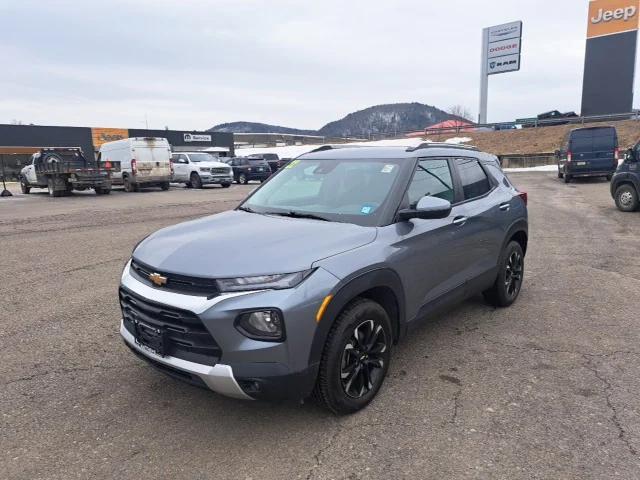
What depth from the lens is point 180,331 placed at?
108 inches

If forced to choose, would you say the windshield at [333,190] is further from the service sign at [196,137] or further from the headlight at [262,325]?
the service sign at [196,137]

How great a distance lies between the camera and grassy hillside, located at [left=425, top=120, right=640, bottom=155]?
34144 millimetres

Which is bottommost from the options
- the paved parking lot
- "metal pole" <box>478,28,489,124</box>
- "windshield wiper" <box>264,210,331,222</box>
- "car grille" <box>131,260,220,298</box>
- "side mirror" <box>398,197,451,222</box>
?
the paved parking lot

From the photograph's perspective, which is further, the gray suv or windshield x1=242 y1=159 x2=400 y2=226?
windshield x1=242 y1=159 x2=400 y2=226

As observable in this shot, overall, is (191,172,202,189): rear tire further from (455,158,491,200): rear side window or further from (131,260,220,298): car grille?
(131,260,220,298): car grille

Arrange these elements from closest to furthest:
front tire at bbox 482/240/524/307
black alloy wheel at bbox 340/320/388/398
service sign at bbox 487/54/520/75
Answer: black alloy wheel at bbox 340/320/388/398 → front tire at bbox 482/240/524/307 → service sign at bbox 487/54/520/75

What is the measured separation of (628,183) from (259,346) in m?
12.1

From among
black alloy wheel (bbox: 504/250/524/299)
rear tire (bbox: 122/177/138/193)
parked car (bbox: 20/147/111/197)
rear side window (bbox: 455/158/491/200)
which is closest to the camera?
rear side window (bbox: 455/158/491/200)

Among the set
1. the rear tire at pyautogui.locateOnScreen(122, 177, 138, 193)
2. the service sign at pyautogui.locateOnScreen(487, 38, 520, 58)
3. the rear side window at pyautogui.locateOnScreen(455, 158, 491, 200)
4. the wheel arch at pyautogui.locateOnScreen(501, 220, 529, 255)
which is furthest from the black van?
the service sign at pyautogui.locateOnScreen(487, 38, 520, 58)

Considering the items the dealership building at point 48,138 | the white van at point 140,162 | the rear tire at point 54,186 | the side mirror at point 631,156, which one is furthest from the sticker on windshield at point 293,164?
the dealership building at point 48,138

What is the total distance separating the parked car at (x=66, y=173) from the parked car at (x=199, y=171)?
4349 millimetres

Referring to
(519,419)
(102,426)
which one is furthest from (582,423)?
(102,426)

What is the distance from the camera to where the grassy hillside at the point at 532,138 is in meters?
34.1

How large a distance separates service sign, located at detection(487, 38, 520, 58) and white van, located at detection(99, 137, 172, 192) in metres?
40.7
